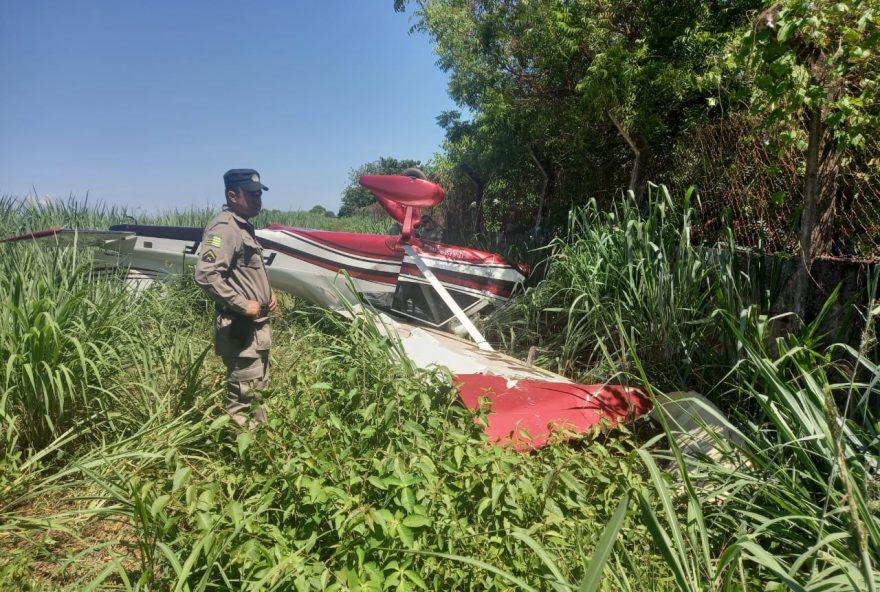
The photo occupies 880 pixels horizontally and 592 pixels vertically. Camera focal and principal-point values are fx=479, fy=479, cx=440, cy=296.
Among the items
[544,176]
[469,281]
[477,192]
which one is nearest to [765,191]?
[469,281]

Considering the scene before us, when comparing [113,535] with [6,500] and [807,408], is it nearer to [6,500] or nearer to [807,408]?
[6,500]

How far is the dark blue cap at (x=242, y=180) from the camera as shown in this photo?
311cm

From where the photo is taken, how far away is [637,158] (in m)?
4.66

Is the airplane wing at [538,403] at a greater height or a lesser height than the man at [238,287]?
lesser

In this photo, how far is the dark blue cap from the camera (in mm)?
3105

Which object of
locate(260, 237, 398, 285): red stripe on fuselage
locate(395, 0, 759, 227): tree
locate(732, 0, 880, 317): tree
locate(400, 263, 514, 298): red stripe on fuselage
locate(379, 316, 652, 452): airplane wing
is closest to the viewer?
locate(732, 0, 880, 317): tree

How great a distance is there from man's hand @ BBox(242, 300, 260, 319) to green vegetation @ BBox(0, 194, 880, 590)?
0.43m

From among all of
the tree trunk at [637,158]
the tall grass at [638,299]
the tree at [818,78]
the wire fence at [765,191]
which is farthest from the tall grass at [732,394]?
the tree trunk at [637,158]

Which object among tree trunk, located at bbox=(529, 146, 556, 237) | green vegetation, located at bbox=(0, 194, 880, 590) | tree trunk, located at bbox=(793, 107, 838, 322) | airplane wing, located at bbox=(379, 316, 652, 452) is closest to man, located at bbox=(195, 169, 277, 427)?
green vegetation, located at bbox=(0, 194, 880, 590)

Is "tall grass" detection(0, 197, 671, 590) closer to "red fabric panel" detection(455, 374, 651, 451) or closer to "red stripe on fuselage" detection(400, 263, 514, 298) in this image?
"red fabric panel" detection(455, 374, 651, 451)

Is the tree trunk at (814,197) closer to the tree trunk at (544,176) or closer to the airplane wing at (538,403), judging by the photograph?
the airplane wing at (538,403)

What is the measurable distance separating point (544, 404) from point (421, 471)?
93 centimetres

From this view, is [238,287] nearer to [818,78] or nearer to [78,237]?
[78,237]

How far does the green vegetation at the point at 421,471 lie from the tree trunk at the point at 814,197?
0.81 ft
